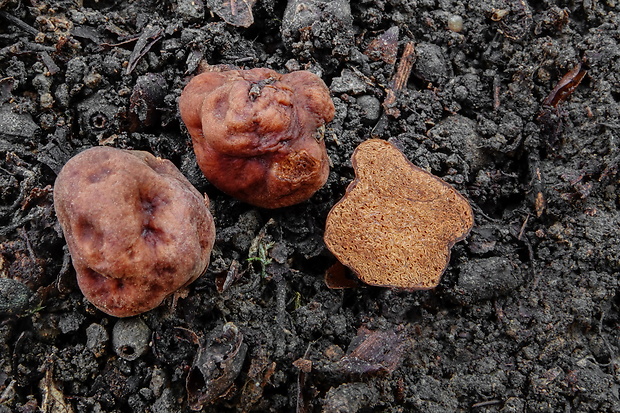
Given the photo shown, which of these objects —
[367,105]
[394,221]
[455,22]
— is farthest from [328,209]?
[455,22]

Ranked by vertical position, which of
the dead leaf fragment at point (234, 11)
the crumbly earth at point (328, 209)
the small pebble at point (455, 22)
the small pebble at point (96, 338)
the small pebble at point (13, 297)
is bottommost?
the small pebble at point (96, 338)

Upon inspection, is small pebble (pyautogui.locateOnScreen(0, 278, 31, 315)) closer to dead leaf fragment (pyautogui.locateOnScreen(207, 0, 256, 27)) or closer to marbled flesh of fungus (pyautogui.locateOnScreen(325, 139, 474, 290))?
marbled flesh of fungus (pyautogui.locateOnScreen(325, 139, 474, 290))

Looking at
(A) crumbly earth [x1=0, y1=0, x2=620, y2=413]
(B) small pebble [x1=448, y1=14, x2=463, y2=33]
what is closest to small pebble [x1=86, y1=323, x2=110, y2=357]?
(A) crumbly earth [x1=0, y1=0, x2=620, y2=413]

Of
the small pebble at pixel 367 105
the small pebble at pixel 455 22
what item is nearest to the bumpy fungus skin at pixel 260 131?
the small pebble at pixel 367 105

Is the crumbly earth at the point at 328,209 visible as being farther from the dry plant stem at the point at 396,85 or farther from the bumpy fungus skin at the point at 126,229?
the bumpy fungus skin at the point at 126,229

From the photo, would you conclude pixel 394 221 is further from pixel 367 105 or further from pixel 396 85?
pixel 396 85
